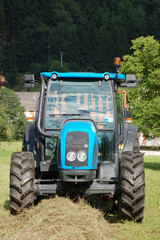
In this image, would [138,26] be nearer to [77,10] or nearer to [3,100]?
[77,10]

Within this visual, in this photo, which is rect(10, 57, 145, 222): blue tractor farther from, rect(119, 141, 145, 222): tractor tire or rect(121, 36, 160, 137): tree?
rect(121, 36, 160, 137): tree

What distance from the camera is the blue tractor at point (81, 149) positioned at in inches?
268

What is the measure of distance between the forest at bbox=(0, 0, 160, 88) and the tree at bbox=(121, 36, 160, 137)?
9785 centimetres

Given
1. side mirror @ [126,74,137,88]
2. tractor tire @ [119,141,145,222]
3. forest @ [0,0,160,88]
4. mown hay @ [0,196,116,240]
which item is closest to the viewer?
mown hay @ [0,196,116,240]

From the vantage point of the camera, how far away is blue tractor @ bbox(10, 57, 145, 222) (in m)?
6.80

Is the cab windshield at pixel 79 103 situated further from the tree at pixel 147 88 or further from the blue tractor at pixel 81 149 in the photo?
the tree at pixel 147 88

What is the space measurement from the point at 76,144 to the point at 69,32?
152983 mm

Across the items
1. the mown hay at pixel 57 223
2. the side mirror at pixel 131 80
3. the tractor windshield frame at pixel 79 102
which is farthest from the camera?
the side mirror at pixel 131 80

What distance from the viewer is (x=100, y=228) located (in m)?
6.38

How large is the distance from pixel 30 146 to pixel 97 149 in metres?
1.85

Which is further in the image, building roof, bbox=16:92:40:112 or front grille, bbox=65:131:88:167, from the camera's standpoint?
building roof, bbox=16:92:40:112

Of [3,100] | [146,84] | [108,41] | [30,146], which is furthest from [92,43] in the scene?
[30,146]

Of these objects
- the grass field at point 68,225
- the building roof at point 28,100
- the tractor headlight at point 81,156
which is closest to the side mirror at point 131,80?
the tractor headlight at point 81,156

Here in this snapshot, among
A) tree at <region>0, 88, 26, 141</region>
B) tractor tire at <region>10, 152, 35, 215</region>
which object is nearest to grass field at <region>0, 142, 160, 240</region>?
tractor tire at <region>10, 152, 35, 215</region>
